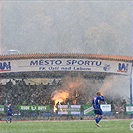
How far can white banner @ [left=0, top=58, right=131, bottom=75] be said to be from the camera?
36.9 metres

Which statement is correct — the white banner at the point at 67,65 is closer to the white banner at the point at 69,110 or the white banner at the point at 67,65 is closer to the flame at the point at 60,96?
the flame at the point at 60,96

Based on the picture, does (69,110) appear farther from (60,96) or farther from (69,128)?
(69,128)

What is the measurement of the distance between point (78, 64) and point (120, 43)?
73395mm

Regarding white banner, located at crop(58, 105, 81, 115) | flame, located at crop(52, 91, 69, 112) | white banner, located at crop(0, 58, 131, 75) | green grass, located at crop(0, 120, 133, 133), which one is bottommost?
green grass, located at crop(0, 120, 133, 133)

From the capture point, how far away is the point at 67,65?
37.0 meters

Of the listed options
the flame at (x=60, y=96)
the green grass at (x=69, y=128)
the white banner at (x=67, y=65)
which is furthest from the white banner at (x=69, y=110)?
the green grass at (x=69, y=128)

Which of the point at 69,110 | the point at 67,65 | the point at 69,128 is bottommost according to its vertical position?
the point at 69,128

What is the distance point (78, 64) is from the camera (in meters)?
37.0

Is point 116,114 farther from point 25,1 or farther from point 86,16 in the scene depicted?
point 25,1

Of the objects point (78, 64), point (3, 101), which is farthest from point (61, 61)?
point (3, 101)

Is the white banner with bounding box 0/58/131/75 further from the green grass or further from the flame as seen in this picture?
the green grass

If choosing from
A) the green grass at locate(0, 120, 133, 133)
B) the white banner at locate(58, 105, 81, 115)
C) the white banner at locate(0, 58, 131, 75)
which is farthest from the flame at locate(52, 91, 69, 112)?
the green grass at locate(0, 120, 133, 133)

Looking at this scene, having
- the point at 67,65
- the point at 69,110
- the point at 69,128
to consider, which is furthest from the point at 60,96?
the point at 69,128

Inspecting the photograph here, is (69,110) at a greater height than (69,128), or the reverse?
(69,110)
